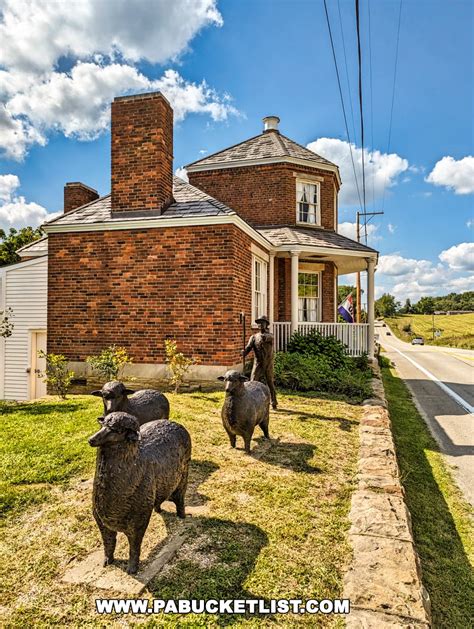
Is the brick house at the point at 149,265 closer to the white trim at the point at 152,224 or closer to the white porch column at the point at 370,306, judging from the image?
the white trim at the point at 152,224

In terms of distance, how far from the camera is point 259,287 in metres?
12.8

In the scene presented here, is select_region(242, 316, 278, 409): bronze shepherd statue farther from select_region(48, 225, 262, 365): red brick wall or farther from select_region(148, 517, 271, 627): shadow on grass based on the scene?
select_region(148, 517, 271, 627): shadow on grass

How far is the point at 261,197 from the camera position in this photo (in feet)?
52.0

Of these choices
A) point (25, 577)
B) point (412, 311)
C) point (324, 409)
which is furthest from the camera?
point (412, 311)

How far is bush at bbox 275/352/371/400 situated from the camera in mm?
9773

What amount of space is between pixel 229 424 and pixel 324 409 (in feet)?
10.9

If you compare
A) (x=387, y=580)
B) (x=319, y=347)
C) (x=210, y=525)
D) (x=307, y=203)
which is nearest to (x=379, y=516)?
(x=387, y=580)

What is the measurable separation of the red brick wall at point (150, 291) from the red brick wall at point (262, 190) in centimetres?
511

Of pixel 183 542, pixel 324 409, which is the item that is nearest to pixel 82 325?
pixel 324 409

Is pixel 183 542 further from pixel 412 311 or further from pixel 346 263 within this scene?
pixel 412 311

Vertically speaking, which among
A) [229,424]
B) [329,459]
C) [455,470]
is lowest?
[455,470]

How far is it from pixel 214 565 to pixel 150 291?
782cm

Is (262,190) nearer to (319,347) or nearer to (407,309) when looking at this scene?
(319,347)

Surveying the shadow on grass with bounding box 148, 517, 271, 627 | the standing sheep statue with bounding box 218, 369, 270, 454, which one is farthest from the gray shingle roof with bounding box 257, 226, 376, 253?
the shadow on grass with bounding box 148, 517, 271, 627
